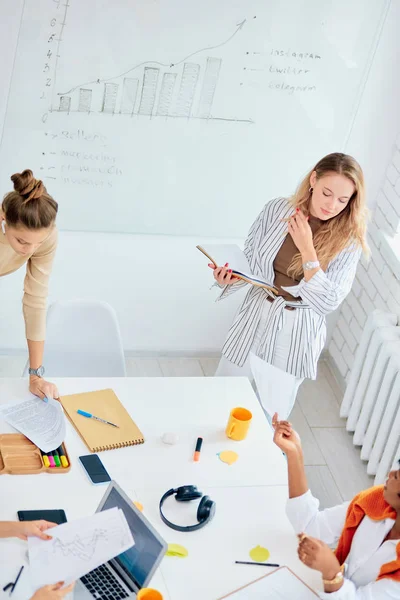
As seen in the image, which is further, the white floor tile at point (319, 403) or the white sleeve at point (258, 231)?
the white floor tile at point (319, 403)

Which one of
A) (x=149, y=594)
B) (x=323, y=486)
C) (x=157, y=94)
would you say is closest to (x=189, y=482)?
(x=149, y=594)

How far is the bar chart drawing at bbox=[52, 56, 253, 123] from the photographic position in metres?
3.55

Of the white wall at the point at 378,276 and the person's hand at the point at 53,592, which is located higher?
the white wall at the point at 378,276

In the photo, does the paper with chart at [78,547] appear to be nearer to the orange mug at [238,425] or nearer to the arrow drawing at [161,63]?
the orange mug at [238,425]

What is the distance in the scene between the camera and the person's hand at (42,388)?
8.24 ft

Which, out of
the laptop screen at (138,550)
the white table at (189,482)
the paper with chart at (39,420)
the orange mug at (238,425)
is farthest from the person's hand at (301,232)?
the laptop screen at (138,550)

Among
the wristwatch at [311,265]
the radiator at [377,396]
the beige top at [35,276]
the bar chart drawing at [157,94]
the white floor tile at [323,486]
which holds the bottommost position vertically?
the white floor tile at [323,486]

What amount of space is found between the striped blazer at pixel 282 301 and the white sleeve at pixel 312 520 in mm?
957

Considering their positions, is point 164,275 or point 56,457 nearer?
point 56,457

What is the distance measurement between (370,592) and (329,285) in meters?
1.25

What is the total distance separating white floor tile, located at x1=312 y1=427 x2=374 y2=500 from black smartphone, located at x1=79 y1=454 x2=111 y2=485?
1571 mm

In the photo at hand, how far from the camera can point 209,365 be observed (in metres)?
4.32

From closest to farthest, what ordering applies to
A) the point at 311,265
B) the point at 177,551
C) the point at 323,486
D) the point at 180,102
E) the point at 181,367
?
the point at 177,551 → the point at 311,265 → the point at 323,486 → the point at 180,102 → the point at 181,367

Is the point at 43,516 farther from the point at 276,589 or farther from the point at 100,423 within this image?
the point at 276,589
